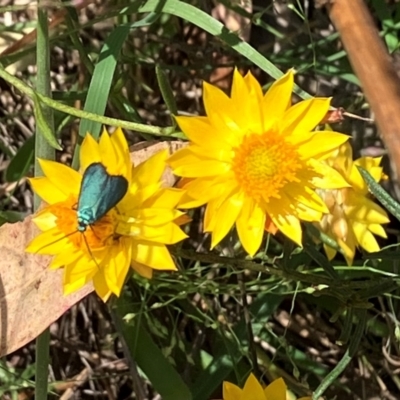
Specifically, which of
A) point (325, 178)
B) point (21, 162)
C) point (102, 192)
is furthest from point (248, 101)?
point (21, 162)

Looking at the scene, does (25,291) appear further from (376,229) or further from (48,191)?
(376,229)

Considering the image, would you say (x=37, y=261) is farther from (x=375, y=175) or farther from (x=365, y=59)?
(x=365, y=59)

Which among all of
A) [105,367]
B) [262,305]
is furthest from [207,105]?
[105,367]

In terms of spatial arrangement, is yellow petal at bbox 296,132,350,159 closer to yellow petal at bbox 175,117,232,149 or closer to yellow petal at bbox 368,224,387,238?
yellow petal at bbox 175,117,232,149

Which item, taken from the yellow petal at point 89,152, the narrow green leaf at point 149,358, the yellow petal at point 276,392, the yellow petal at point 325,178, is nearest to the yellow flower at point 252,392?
the yellow petal at point 276,392

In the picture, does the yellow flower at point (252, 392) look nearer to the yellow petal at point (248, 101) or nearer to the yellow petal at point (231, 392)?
the yellow petal at point (231, 392)

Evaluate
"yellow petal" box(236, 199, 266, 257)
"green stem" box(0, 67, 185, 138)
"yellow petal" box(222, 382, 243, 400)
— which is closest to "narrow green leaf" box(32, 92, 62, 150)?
"green stem" box(0, 67, 185, 138)

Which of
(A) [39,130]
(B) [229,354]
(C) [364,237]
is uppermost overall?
(A) [39,130]
